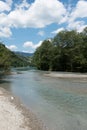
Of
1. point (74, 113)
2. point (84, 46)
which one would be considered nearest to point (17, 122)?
point (74, 113)

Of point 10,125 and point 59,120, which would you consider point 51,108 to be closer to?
point 59,120

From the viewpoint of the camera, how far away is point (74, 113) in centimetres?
1812

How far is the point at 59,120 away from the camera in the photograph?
1600 centimetres

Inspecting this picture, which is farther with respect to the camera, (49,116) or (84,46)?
(84,46)

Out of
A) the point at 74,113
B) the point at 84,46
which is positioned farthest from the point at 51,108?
the point at 84,46

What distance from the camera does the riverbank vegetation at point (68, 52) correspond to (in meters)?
98.1

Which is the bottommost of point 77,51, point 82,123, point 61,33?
point 82,123

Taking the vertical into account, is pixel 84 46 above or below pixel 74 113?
above

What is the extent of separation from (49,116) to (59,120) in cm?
131

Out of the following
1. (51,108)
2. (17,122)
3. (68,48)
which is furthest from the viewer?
(68,48)

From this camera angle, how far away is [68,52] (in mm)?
106250

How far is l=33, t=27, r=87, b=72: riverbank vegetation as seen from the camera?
322 ft

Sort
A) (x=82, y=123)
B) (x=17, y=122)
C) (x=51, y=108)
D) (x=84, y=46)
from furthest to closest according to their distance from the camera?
(x=84, y=46)
(x=51, y=108)
(x=82, y=123)
(x=17, y=122)

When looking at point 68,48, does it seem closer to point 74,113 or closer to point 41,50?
point 41,50
